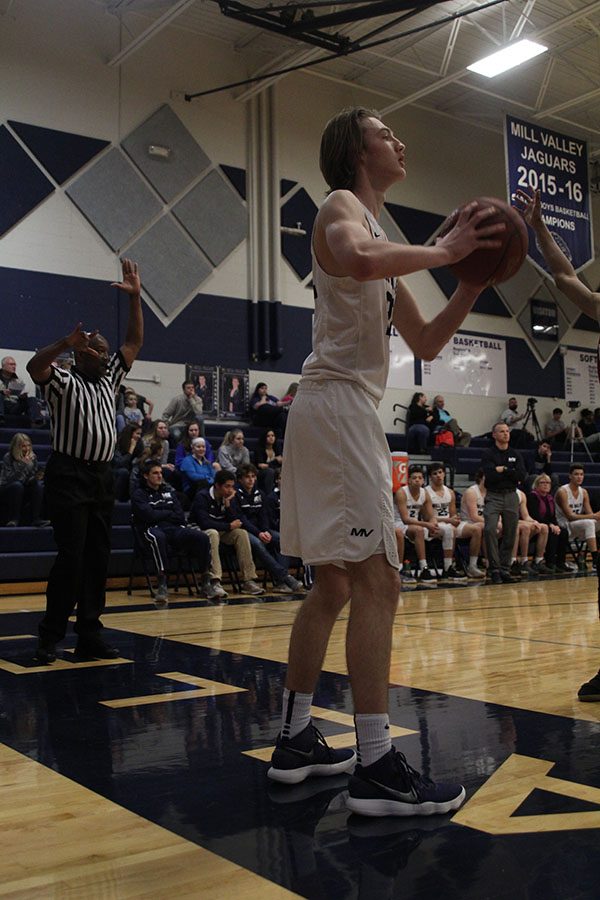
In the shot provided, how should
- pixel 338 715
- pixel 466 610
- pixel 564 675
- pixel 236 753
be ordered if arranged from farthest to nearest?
1. pixel 466 610
2. pixel 564 675
3. pixel 338 715
4. pixel 236 753

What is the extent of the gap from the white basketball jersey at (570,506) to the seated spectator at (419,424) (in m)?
3.77

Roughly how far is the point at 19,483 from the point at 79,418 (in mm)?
5201

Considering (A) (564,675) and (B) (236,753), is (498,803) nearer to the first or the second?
(B) (236,753)

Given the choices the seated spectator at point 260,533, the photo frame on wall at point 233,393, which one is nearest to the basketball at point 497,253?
the seated spectator at point 260,533

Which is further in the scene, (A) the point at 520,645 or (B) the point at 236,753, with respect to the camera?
(A) the point at 520,645

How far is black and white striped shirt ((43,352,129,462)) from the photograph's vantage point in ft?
14.1

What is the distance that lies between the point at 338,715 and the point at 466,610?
387 cm

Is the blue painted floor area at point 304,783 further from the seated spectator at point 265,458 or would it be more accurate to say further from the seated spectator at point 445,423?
the seated spectator at point 445,423

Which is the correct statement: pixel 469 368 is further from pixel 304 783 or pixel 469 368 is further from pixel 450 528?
pixel 304 783

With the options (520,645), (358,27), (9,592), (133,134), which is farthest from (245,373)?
(520,645)

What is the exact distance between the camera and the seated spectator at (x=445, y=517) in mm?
10148

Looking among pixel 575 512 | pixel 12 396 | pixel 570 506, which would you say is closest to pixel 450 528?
pixel 570 506

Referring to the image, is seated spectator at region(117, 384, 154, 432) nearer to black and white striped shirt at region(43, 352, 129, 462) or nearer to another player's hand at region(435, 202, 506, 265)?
black and white striped shirt at region(43, 352, 129, 462)

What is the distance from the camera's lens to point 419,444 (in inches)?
587
